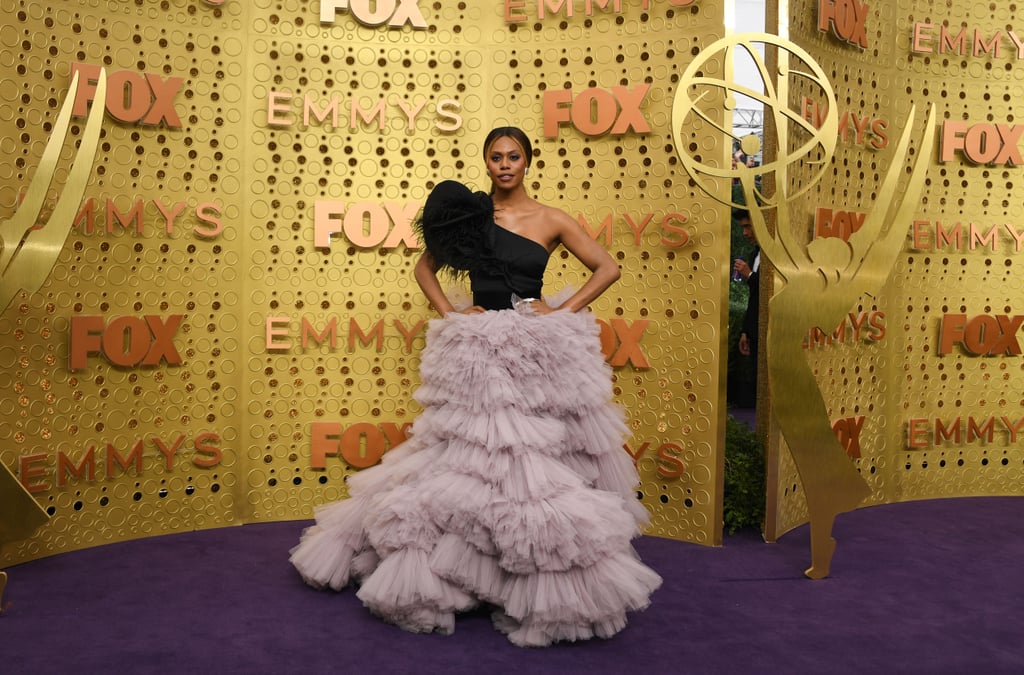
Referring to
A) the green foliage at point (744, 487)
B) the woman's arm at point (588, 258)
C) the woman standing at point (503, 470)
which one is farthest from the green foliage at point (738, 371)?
the woman standing at point (503, 470)

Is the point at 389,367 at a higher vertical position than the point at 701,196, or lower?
lower

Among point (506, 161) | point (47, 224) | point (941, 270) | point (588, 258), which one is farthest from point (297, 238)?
point (941, 270)

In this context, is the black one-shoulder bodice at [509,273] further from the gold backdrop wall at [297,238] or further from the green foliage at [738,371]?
the green foliage at [738,371]

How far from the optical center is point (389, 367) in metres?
5.40

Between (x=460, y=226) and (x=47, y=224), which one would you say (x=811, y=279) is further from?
(x=47, y=224)

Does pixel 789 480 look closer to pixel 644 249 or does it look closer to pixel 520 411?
pixel 644 249

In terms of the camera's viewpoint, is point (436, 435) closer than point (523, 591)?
No

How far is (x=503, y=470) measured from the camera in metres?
3.60

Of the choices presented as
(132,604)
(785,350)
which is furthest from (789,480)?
(132,604)

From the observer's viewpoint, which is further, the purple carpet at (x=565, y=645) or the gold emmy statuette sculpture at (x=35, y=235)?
the gold emmy statuette sculpture at (x=35, y=235)

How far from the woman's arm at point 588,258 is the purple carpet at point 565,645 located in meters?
1.38

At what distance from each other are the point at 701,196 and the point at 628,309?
2.41 ft

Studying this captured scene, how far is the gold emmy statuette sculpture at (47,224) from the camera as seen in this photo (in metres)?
3.70

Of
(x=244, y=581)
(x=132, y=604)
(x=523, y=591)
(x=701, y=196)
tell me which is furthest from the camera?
(x=701, y=196)
